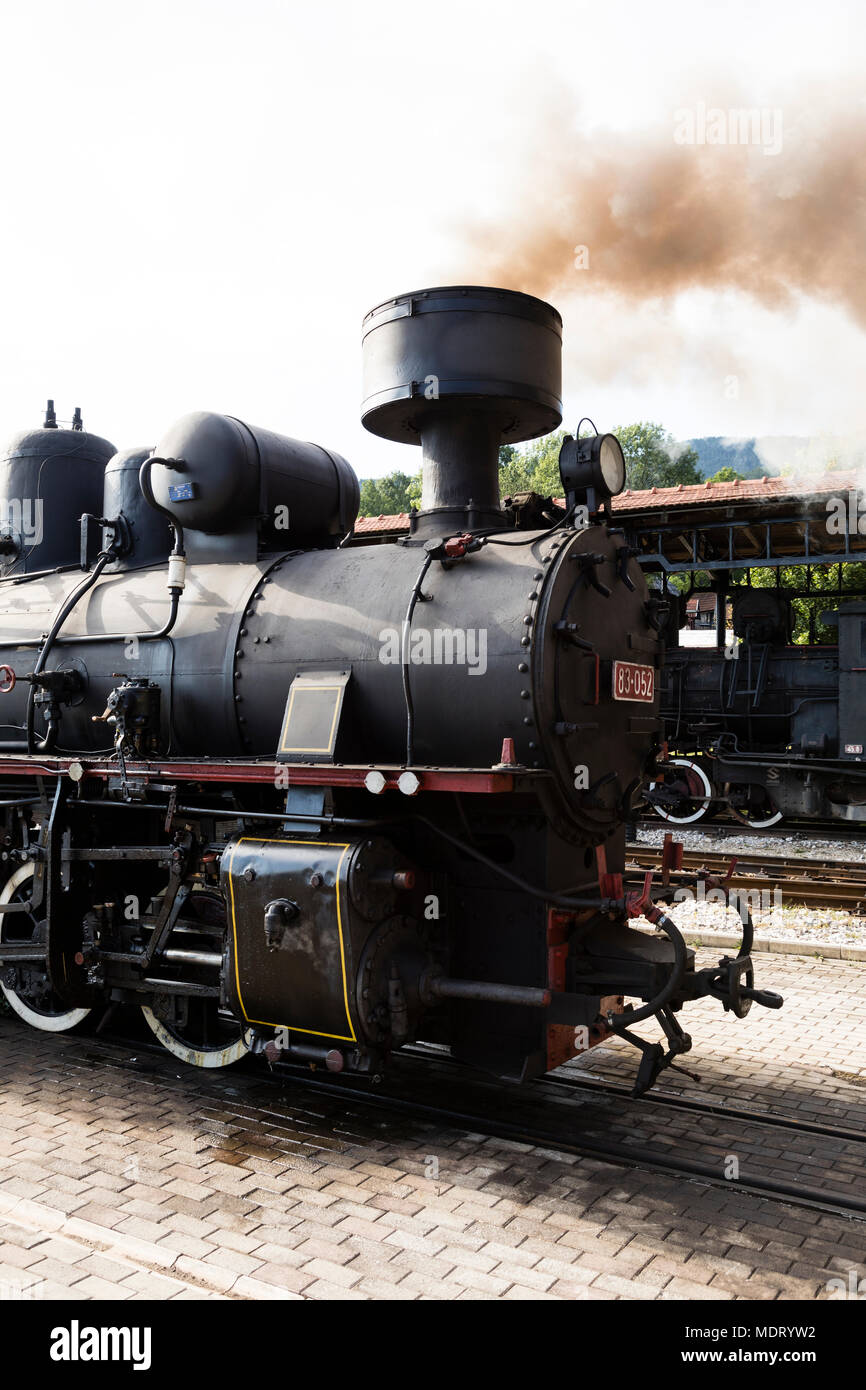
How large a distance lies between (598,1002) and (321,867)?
4.62ft

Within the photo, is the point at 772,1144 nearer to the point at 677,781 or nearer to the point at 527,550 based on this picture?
the point at 527,550

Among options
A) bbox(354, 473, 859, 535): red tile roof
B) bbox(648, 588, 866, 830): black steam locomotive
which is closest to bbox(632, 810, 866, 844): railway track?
bbox(648, 588, 866, 830): black steam locomotive

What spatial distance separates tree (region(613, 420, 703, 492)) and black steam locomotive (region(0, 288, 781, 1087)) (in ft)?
176

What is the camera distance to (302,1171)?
4.69m

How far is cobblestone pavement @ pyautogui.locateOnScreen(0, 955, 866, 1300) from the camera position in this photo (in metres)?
3.74

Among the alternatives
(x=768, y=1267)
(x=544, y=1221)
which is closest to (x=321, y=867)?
(x=544, y=1221)

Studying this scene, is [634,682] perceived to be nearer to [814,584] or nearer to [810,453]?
[814,584]

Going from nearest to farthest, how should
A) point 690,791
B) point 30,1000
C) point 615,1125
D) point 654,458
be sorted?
point 615,1125 → point 30,1000 → point 690,791 → point 654,458

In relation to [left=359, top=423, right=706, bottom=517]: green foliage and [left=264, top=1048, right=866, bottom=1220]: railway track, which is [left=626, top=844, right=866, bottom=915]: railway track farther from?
[left=359, top=423, right=706, bottom=517]: green foliage

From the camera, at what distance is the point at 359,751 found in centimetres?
541

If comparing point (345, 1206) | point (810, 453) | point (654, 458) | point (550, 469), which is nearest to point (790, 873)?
point (345, 1206)

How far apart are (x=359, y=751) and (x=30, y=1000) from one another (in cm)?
304

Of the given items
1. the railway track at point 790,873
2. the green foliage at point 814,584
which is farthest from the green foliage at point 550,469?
the railway track at point 790,873

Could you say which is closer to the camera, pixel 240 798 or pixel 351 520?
pixel 240 798
